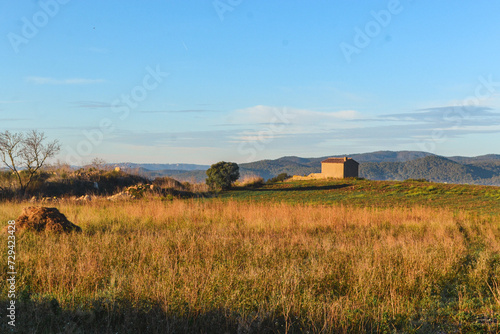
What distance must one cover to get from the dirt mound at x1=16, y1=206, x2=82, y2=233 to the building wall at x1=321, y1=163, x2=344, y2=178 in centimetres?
4791

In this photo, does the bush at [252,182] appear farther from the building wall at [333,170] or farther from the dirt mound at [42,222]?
the dirt mound at [42,222]

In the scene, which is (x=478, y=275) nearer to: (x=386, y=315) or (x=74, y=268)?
(x=386, y=315)

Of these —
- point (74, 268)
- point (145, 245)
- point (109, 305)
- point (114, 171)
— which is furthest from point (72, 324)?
point (114, 171)

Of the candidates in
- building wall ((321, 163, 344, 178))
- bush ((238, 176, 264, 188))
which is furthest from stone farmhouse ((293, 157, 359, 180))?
bush ((238, 176, 264, 188))

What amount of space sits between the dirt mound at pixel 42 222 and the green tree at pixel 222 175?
24424mm

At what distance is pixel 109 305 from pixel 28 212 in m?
6.96

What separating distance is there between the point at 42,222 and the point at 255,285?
726 centimetres

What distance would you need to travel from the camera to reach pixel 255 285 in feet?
17.9

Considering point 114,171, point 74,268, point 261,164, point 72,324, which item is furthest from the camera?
point 261,164

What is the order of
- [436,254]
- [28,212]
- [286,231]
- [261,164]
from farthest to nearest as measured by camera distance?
[261,164]
[286,231]
[28,212]
[436,254]

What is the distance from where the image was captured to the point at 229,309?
4.60m

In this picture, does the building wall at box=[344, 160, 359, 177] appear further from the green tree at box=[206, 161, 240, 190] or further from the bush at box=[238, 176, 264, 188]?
the green tree at box=[206, 161, 240, 190]

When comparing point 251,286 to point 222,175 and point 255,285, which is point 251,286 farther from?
point 222,175

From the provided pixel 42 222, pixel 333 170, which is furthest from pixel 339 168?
pixel 42 222
